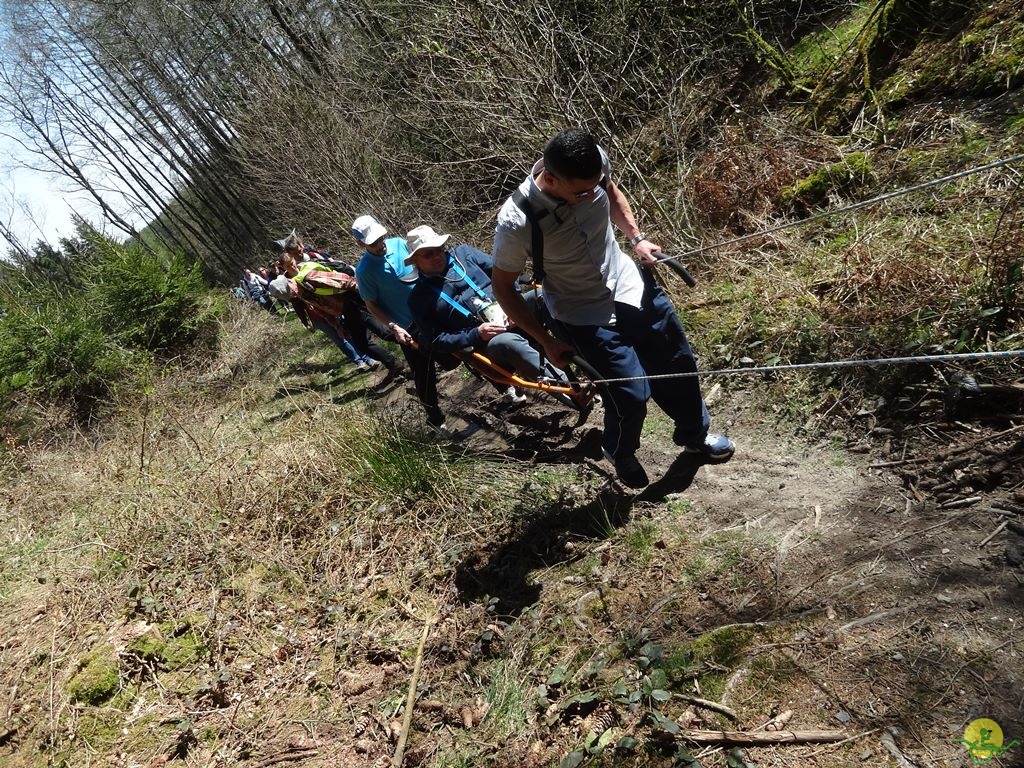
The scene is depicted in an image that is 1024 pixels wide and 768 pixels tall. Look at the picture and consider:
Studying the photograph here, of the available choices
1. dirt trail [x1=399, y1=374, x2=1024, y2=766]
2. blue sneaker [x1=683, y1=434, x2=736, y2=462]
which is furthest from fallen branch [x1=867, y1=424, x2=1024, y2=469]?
blue sneaker [x1=683, y1=434, x2=736, y2=462]

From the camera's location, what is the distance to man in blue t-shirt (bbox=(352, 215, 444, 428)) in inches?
204

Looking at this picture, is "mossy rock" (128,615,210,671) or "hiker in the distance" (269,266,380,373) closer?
"mossy rock" (128,615,210,671)

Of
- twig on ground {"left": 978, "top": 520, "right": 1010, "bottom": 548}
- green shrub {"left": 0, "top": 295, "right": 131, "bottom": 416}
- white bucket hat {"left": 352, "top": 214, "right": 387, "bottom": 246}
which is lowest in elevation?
twig on ground {"left": 978, "top": 520, "right": 1010, "bottom": 548}

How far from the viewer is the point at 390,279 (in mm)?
5340

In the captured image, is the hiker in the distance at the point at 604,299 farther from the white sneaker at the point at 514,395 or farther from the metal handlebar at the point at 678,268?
the white sneaker at the point at 514,395

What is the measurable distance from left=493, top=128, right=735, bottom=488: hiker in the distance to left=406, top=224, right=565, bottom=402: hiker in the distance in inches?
39.9

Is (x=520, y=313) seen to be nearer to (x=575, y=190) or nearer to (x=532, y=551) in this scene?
(x=575, y=190)

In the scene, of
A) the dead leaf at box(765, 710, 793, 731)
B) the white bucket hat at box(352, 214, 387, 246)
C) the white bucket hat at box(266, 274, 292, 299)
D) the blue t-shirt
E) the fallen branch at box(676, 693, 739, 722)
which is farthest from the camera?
the white bucket hat at box(266, 274, 292, 299)

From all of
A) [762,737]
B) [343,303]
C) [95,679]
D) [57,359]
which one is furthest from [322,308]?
[57,359]

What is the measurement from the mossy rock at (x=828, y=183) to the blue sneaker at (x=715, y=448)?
266cm

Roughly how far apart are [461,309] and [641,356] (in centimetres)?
172

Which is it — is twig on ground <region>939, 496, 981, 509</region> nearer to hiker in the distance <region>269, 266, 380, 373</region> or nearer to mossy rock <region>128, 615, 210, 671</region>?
mossy rock <region>128, 615, 210, 671</region>

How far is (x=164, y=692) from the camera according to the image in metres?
3.57

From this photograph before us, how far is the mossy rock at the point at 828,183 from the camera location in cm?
495
